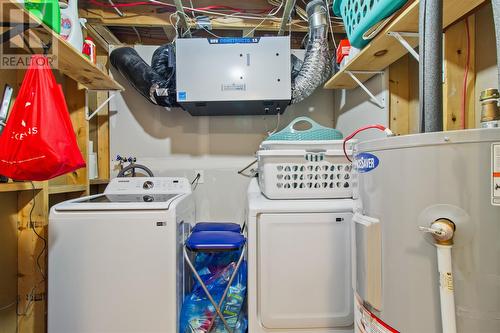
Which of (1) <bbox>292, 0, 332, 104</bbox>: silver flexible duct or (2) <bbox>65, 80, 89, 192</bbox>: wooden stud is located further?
(2) <bbox>65, 80, 89, 192</bbox>: wooden stud

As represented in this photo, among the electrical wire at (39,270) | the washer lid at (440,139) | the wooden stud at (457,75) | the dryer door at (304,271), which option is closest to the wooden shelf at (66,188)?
the electrical wire at (39,270)

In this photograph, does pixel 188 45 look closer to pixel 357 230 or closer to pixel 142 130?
pixel 142 130

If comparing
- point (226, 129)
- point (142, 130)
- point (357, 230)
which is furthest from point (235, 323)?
point (142, 130)

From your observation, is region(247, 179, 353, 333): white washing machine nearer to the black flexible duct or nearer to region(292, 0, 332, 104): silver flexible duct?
region(292, 0, 332, 104): silver flexible duct

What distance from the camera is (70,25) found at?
153 cm

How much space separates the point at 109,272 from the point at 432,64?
5.25 feet

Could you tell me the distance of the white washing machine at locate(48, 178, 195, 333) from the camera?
136 centimetres

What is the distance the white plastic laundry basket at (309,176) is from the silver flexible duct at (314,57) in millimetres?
752

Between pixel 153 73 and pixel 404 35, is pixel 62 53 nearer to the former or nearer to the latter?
pixel 153 73

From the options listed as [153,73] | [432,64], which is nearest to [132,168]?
[153,73]

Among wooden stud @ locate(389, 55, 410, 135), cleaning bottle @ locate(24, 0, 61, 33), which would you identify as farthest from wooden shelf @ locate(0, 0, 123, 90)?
wooden stud @ locate(389, 55, 410, 135)

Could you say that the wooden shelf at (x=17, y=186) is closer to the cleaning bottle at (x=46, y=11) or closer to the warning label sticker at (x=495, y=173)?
the cleaning bottle at (x=46, y=11)

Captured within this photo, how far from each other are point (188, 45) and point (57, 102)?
1019mm

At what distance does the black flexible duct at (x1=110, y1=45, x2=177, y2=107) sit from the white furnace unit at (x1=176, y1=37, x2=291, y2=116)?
19 centimetres
